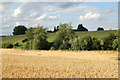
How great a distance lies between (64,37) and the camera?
50.9m

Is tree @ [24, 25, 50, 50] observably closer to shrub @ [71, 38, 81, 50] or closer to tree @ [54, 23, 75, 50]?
tree @ [54, 23, 75, 50]

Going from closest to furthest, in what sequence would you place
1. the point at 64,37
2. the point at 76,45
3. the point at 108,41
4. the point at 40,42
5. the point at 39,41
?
the point at 108,41 → the point at 76,45 → the point at 39,41 → the point at 40,42 → the point at 64,37

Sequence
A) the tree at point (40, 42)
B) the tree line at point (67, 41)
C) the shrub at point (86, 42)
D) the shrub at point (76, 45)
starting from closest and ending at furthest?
the shrub at point (86, 42), the tree line at point (67, 41), the shrub at point (76, 45), the tree at point (40, 42)

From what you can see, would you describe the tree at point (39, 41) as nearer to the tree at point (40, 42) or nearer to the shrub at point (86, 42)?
the tree at point (40, 42)

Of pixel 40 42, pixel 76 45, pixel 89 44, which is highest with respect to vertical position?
pixel 40 42

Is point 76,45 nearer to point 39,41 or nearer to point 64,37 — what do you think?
point 64,37

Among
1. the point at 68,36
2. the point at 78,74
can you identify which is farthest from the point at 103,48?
the point at 78,74

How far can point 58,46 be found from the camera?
5028cm

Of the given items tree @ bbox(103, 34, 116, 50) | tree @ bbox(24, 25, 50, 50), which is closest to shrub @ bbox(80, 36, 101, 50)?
tree @ bbox(103, 34, 116, 50)

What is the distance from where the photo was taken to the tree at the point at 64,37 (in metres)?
47.9

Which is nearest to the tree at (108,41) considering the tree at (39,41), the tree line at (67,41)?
the tree line at (67,41)

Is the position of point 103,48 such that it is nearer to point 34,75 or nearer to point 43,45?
point 43,45

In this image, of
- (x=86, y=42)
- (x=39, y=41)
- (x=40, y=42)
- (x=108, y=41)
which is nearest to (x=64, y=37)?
(x=40, y=42)

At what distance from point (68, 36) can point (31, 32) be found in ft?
43.4
